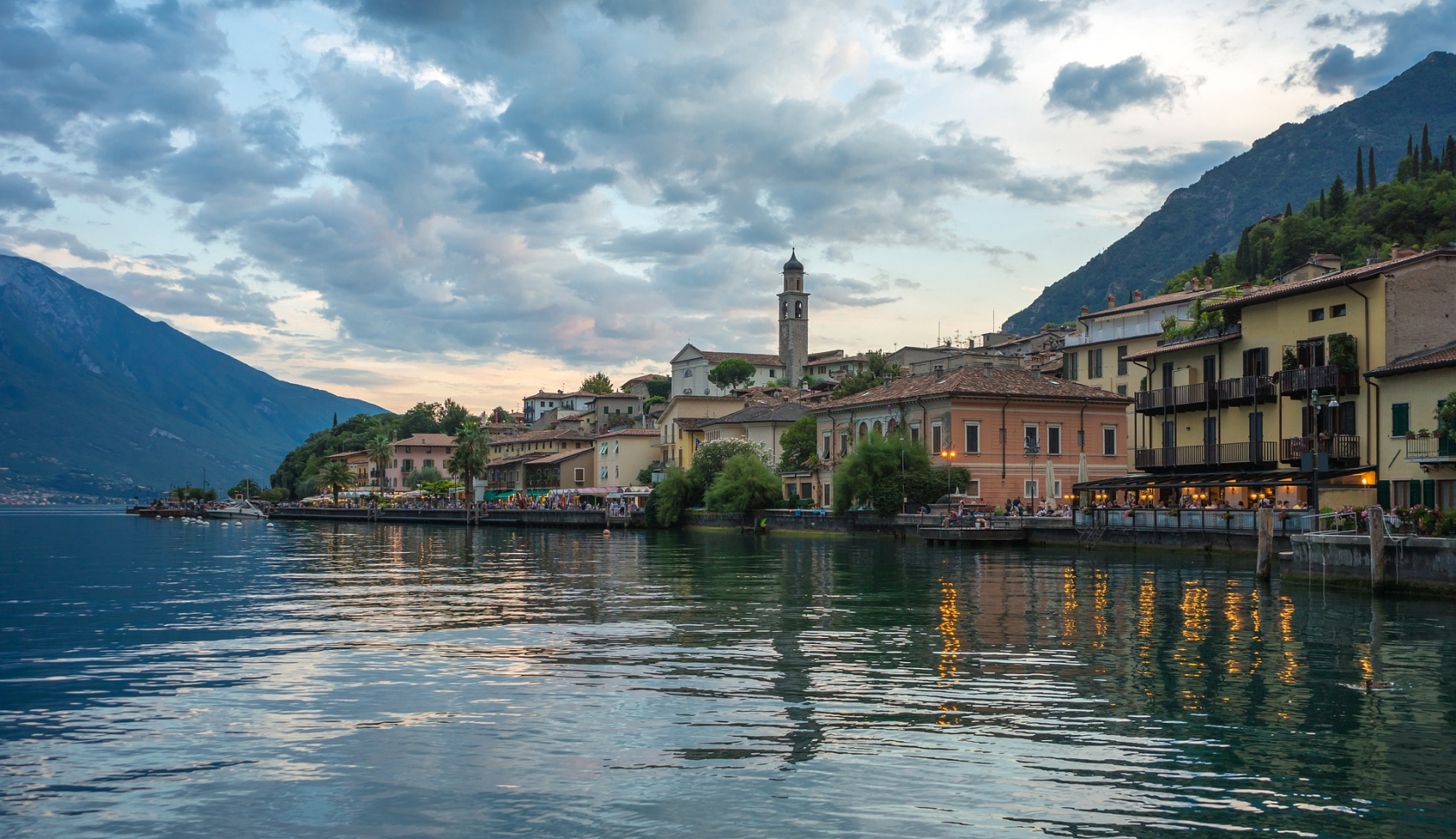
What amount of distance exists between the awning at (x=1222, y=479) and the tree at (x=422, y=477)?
108 m

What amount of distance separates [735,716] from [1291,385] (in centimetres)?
3744

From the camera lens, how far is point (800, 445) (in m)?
84.8

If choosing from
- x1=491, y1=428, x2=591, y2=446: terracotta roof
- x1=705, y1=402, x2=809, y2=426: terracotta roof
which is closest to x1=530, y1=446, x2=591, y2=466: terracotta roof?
x1=491, y1=428, x2=591, y2=446: terracotta roof

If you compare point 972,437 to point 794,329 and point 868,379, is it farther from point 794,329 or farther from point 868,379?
point 794,329

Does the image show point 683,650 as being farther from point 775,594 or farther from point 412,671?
point 775,594

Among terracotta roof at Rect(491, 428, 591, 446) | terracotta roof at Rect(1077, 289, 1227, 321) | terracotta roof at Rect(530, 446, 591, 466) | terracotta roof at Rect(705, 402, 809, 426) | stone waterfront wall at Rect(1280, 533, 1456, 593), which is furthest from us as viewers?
terracotta roof at Rect(491, 428, 591, 446)

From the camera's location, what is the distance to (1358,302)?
139ft

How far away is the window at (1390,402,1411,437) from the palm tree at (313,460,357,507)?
409 ft

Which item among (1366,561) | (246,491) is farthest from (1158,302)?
(246,491)

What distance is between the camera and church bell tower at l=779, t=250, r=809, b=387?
15312 centimetres

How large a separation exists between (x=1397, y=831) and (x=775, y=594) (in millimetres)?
22073

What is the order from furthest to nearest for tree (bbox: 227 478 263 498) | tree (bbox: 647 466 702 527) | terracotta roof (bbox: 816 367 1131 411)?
tree (bbox: 227 478 263 498) → tree (bbox: 647 466 702 527) → terracotta roof (bbox: 816 367 1131 411)

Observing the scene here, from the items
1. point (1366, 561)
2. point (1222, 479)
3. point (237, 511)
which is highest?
point (1222, 479)

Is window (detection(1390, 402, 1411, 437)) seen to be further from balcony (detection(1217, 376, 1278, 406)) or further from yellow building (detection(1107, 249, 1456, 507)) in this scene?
balcony (detection(1217, 376, 1278, 406))
